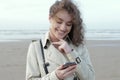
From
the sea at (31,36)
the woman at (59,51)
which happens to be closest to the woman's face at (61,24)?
the woman at (59,51)

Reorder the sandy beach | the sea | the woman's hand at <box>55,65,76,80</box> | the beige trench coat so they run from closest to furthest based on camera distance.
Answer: the woman's hand at <box>55,65,76,80</box> < the beige trench coat < the sandy beach < the sea

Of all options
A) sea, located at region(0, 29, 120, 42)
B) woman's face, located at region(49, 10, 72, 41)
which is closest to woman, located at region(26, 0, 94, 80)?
woman's face, located at region(49, 10, 72, 41)

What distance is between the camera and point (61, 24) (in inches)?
124

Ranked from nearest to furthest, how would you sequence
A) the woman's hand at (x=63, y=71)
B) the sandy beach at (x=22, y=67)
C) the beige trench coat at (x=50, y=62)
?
1. the woman's hand at (x=63, y=71)
2. the beige trench coat at (x=50, y=62)
3. the sandy beach at (x=22, y=67)

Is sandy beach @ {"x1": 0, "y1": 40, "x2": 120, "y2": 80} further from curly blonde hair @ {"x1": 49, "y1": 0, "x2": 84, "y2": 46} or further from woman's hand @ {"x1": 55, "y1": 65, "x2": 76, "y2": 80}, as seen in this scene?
woman's hand @ {"x1": 55, "y1": 65, "x2": 76, "y2": 80}

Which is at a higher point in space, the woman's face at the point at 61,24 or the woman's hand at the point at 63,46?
the woman's face at the point at 61,24

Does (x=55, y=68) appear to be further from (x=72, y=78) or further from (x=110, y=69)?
(x=110, y=69)

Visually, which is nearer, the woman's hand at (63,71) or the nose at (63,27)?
the woman's hand at (63,71)

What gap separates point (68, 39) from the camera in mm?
3309

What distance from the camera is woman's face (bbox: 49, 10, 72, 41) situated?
314cm

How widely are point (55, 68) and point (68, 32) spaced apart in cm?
34

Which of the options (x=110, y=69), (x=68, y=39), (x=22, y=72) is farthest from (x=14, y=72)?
(x=68, y=39)

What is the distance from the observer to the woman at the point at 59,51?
10.2 feet

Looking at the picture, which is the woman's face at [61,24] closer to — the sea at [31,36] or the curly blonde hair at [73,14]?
the curly blonde hair at [73,14]
